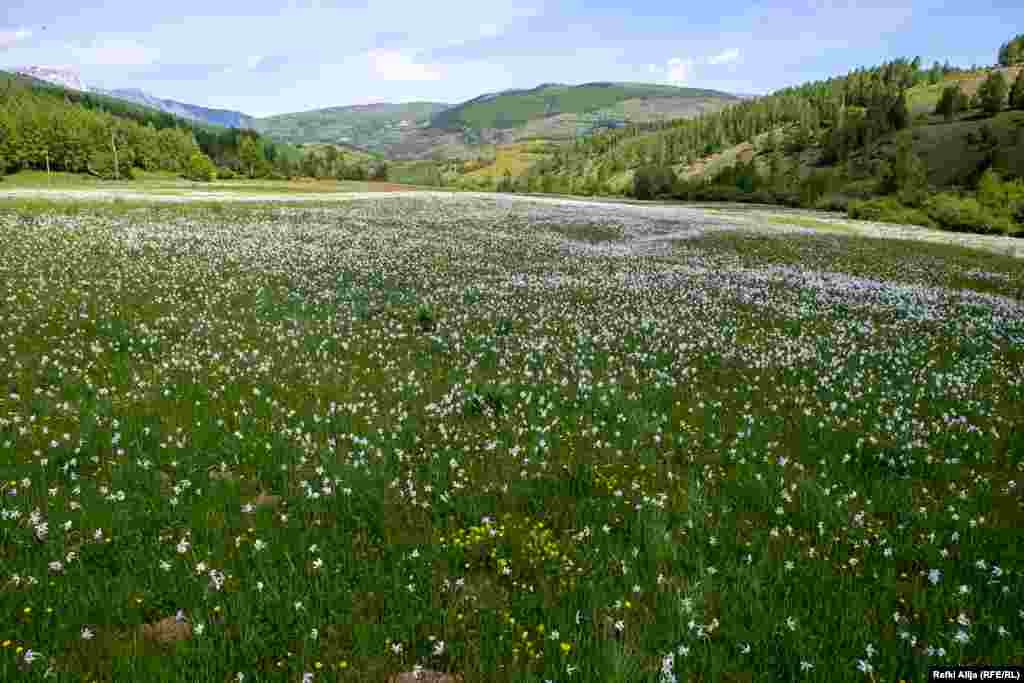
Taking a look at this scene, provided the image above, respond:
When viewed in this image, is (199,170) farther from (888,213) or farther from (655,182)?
(888,213)

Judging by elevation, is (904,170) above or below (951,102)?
below

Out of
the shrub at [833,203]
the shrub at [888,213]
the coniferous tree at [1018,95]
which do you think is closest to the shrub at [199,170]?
the shrub at [833,203]

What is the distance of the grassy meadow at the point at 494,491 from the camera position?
4105 mm

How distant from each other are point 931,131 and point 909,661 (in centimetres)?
20371

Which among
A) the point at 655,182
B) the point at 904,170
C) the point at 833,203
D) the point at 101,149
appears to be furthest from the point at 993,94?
the point at 101,149

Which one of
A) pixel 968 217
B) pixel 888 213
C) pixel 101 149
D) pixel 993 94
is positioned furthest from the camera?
pixel 993 94

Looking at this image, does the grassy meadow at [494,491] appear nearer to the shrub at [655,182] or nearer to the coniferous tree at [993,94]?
the shrub at [655,182]

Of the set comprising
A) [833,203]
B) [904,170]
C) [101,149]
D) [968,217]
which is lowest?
[968,217]

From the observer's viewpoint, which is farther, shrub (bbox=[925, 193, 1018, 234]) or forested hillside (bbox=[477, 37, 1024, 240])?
forested hillside (bbox=[477, 37, 1024, 240])

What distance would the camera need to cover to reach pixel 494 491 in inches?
251

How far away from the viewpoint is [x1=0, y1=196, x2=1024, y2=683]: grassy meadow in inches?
162

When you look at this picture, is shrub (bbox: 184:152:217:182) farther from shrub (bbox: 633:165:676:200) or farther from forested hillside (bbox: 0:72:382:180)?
shrub (bbox: 633:165:676:200)

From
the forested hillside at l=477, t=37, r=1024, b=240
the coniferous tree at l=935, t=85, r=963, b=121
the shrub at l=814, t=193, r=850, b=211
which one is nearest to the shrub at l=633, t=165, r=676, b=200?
the forested hillside at l=477, t=37, r=1024, b=240

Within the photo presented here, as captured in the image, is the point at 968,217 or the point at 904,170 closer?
the point at 968,217
